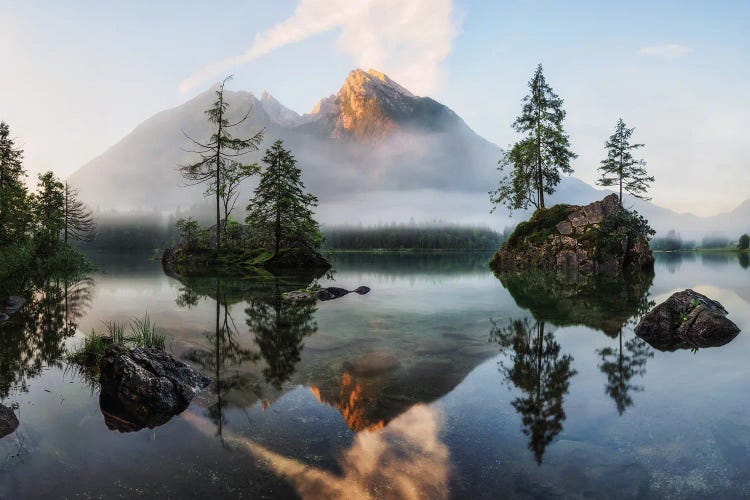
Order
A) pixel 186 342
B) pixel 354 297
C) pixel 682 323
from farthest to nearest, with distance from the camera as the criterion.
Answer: pixel 354 297, pixel 682 323, pixel 186 342

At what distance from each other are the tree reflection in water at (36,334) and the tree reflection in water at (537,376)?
33.4 ft

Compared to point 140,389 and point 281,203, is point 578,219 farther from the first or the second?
point 140,389

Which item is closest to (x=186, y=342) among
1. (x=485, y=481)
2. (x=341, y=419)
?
(x=341, y=419)

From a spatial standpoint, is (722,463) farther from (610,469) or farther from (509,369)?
(509,369)

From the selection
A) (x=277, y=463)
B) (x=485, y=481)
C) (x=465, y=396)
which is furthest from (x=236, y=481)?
(x=465, y=396)

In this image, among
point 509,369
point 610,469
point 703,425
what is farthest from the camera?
point 509,369

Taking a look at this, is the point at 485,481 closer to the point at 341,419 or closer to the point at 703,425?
the point at 341,419

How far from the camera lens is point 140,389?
24.4 feet

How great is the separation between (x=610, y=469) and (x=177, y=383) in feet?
24.9

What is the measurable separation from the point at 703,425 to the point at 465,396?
3.94m

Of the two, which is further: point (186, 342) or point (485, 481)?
point (186, 342)

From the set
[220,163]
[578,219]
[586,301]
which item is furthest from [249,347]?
[578,219]

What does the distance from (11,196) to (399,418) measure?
2976 cm

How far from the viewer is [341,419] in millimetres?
6977
